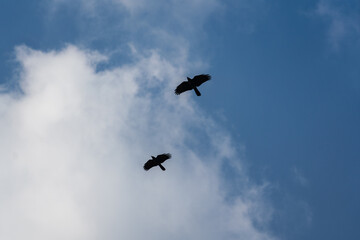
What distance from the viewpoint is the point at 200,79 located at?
3292 inches

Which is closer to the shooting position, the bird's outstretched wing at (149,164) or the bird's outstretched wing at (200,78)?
the bird's outstretched wing at (200,78)

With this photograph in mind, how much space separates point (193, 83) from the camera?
83.9 metres

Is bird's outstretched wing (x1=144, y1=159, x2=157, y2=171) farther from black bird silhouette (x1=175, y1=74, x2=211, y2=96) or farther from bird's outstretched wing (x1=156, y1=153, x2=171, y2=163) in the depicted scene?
black bird silhouette (x1=175, y1=74, x2=211, y2=96)

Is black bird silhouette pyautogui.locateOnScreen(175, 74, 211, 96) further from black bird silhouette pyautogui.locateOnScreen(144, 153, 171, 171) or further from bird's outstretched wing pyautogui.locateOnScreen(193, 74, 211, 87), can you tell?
black bird silhouette pyautogui.locateOnScreen(144, 153, 171, 171)

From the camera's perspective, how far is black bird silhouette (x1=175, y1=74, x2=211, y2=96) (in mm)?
83375

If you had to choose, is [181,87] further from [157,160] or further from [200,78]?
[157,160]

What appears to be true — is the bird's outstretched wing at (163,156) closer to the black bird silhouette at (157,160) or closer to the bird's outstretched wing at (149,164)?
the black bird silhouette at (157,160)

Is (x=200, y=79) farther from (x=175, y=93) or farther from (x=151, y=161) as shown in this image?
(x=151, y=161)

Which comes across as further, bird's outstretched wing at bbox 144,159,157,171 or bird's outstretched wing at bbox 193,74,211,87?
bird's outstretched wing at bbox 144,159,157,171

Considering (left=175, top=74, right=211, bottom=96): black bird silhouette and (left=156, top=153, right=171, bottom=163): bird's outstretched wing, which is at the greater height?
(left=175, top=74, right=211, bottom=96): black bird silhouette

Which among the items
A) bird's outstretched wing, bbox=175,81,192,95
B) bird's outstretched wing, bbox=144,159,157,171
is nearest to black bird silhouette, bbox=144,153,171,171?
bird's outstretched wing, bbox=144,159,157,171

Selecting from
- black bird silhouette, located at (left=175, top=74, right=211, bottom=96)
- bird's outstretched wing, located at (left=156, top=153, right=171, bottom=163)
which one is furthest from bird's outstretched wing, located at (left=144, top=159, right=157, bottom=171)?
black bird silhouette, located at (left=175, top=74, right=211, bottom=96)

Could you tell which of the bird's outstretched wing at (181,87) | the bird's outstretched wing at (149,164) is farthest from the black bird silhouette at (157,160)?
the bird's outstretched wing at (181,87)

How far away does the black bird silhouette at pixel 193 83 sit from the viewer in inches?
3282
